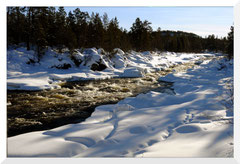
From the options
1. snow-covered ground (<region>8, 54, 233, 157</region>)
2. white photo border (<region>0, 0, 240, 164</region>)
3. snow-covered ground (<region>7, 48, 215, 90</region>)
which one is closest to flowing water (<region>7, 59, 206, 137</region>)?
snow-covered ground (<region>8, 54, 233, 157</region>)

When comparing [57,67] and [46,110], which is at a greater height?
[57,67]

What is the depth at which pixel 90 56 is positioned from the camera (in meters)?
20.2

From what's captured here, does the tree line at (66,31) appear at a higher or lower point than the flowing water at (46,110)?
higher

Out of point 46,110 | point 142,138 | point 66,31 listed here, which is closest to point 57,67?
point 66,31

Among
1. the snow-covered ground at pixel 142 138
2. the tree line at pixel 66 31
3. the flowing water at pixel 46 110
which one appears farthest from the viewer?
the tree line at pixel 66 31

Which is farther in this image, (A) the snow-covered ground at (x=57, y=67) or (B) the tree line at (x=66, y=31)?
(B) the tree line at (x=66, y=31)

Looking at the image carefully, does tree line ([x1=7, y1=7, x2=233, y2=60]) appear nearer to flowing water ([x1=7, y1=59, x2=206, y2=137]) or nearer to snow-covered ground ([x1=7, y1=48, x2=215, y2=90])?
snow-covered ground ([x1=7, y1=48, x2=215, y2=90])
